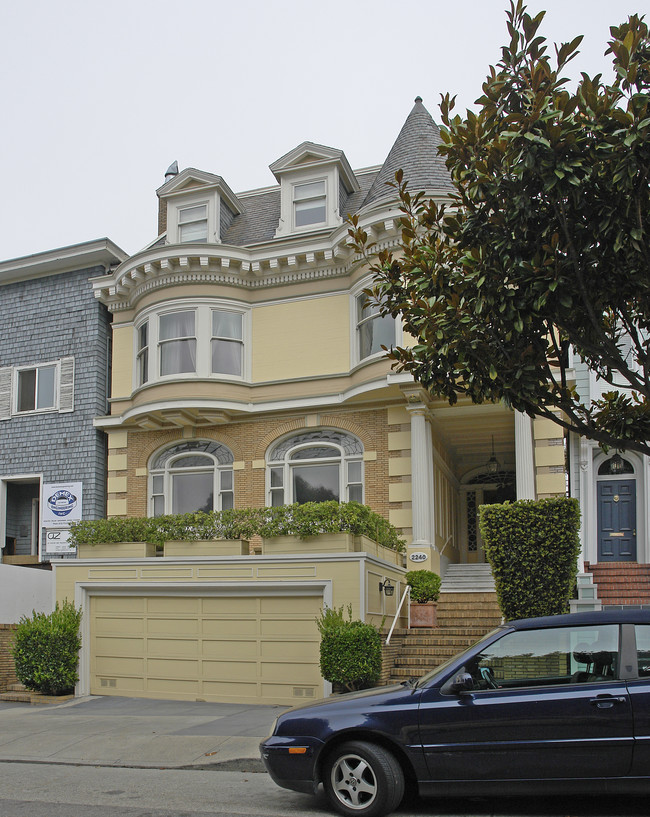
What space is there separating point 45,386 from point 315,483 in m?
7.65

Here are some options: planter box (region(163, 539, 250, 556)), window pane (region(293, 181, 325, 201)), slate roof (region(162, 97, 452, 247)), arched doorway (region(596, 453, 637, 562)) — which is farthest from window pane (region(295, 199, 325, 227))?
arched doorway (region(596, 453, 637, 562))

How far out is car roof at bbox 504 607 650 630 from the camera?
703 centimetres

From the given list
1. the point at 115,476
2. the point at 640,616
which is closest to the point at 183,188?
the point at 115,476

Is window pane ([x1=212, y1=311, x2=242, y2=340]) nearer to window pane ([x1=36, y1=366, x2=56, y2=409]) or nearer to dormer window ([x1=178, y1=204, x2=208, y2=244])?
dormer window ([x1=178, y1=204, x2=208, y2=244])

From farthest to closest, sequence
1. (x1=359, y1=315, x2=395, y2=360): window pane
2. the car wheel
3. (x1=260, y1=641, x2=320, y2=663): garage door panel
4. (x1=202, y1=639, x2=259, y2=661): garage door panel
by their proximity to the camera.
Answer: (x1=359, y1=315, x2=395, y2=360): window pane < (x1=202, y1=639, x2=259, y2=661): garage door panel < (x1=260, y1=641, x2=320, y2=663): garage door panel < the car wheel

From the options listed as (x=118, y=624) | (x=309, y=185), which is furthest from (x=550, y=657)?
(x=309, y=185)

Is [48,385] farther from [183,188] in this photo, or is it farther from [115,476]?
[183,188]

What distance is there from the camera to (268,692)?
581 inches

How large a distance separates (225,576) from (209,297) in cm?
746

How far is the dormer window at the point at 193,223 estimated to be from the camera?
21984 mm

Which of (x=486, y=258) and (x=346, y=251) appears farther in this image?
(x=346, y=251)

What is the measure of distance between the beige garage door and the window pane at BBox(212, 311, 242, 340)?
6816 millimetres

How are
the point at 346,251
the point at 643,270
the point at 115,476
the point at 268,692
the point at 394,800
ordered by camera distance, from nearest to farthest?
1. the point at 394,800
2. the point at 643,270
3. the point at 268,692
4. the point at 346,251
5. the point at 115,476

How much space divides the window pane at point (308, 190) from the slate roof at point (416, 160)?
1482 millimetres
